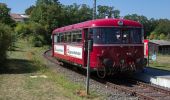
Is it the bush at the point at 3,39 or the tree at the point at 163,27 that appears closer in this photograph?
the bush at the point at 3,39

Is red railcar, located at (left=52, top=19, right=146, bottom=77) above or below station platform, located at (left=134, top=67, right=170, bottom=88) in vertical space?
above

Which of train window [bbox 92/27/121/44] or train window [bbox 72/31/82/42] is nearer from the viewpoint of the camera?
train window [bbox 92/27/121/44]

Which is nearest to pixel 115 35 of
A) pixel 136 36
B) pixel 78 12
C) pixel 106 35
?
pixel 106 35

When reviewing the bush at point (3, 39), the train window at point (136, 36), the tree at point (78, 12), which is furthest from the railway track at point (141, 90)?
the tree at point (78, 12)

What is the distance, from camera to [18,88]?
643 inches

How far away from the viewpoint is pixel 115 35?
19.6 m

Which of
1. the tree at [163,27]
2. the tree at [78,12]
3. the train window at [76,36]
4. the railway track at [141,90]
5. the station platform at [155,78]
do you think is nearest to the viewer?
the railway track at [141,90]

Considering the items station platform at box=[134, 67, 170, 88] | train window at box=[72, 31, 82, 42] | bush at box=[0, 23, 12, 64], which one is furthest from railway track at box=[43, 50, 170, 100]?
bush at box=[0, 23, 12, 64]

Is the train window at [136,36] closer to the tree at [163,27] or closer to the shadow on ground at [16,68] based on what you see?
the shadow on ground at [16,68]

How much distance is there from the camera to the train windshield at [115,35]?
19375mm

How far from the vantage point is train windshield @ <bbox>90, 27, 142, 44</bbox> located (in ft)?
63.6

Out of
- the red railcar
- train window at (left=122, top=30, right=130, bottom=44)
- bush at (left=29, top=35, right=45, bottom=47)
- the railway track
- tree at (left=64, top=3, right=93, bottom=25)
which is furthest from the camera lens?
tree at (left=64, top=3, right=93, bottom=25)

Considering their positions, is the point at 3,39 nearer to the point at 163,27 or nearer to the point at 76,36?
the point at 76,36

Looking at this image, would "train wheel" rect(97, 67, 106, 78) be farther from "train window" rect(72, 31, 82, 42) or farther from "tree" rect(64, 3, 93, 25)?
"tree" rect(64, 3, 93, 25)
